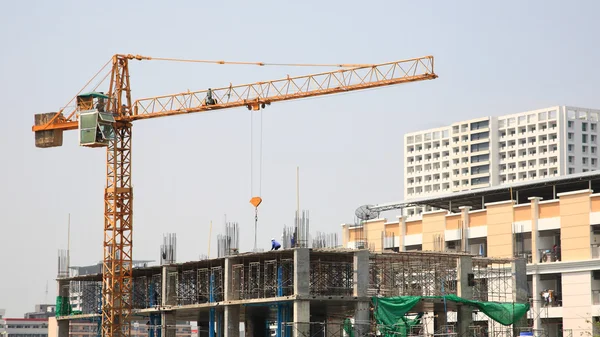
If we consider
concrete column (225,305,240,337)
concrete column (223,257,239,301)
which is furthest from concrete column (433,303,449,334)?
concrete column (223,257,239,301)

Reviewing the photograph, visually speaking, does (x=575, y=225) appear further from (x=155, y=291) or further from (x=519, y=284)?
(x=155, y=291)

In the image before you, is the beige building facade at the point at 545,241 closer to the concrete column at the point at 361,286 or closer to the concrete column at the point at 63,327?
the concrete column at the point at 361,286

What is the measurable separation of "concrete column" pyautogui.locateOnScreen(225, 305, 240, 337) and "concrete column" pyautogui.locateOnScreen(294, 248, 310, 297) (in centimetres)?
773

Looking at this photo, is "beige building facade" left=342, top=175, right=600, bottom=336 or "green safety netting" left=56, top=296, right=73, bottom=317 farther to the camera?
"green safety netting" left=56, top=296, right=73, bottom=317

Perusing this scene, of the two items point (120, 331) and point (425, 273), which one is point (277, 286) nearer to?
point (425, 273)

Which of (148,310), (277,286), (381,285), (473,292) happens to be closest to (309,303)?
(277,286)

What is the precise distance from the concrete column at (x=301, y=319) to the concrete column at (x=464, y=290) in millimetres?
10989

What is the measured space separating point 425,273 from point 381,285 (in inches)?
114

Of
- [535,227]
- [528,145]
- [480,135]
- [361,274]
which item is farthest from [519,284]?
[480,135]

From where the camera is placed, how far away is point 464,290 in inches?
2557

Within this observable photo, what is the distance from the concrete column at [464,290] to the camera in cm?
6488

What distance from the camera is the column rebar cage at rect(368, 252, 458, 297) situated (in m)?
65.0

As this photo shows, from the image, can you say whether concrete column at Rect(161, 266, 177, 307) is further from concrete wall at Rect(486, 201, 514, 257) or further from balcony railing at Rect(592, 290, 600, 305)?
balcony railing at Rect(592, 290, 600, 305)

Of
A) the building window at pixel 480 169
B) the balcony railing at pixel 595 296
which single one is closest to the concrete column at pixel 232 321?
the balcony railing at pixel 595 296
